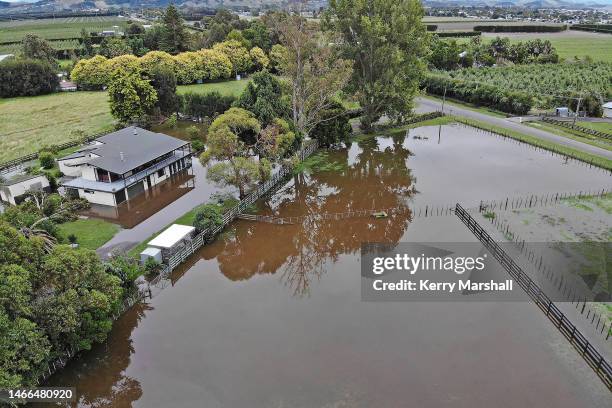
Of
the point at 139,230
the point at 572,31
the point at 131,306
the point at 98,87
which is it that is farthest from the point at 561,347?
the point at 572,31

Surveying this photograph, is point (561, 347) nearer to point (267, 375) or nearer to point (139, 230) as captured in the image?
point (267, 375)

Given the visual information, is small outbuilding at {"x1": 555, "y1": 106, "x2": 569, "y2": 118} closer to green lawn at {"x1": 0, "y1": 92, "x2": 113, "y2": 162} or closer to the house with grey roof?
the house with grey roof

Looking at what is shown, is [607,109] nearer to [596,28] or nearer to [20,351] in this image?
[20,351]

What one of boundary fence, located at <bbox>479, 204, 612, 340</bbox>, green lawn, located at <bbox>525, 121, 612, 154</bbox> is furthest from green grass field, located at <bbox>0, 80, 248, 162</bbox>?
boundary fence, located at <bbox>479, 204, 612, 340</bbox>

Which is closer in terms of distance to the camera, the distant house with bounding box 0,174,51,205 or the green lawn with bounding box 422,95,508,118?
the distant house with bounding box 0,174,51,205

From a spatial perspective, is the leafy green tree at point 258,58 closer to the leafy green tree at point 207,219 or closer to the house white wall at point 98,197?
the house white wall at point 98,197

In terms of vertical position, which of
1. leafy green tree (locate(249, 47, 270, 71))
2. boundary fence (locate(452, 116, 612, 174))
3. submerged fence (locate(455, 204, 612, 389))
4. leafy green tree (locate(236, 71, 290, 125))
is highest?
leafy green tree (locate(249, 47, 270, 71))

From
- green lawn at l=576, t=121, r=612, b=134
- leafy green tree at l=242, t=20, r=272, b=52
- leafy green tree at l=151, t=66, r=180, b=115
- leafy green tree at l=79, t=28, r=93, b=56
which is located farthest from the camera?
leafy green tree at l=79, t=28, r=93, b=56
